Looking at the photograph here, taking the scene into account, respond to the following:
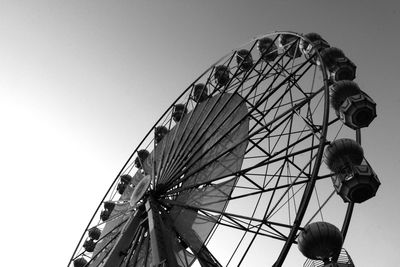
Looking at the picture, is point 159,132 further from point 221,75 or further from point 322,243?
point 322,243

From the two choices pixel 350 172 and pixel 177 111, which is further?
pixel 177 111

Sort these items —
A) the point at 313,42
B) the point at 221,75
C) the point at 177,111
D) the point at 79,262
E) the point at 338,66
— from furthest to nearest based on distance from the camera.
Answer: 1. the point at 177,111
2. the point at 221,75
3. the point at 79,262
4. the point at 313,42
5. the point at 338,66

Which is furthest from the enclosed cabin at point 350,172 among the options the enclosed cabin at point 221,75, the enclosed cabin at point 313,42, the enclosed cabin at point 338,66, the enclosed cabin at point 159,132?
the enclosed cabin at point 159,132

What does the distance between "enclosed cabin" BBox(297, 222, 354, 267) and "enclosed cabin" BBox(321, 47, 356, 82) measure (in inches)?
240

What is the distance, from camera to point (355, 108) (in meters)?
11.5

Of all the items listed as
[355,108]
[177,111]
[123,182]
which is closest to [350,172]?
[355,108]

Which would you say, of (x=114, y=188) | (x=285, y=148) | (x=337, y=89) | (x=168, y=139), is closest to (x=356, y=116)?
(x=337, y=89)

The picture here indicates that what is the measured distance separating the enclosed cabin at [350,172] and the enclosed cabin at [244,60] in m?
6.61

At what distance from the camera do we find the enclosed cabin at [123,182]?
2002 centimetres

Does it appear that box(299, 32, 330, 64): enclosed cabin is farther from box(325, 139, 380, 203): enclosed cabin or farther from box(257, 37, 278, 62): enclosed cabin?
box(325, 139, 380, 203): enclosed cabin

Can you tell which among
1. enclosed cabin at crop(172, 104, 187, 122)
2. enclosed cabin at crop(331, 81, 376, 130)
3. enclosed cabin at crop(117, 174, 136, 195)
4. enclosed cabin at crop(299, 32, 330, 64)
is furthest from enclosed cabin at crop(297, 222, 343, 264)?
enclosed cabin at crop(117, 174, 136, 195)

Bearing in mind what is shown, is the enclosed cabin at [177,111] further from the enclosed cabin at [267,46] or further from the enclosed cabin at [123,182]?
the enclosed cabin at [267,46]

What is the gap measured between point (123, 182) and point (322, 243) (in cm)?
1267

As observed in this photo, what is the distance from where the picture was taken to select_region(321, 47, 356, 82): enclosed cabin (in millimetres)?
13773
